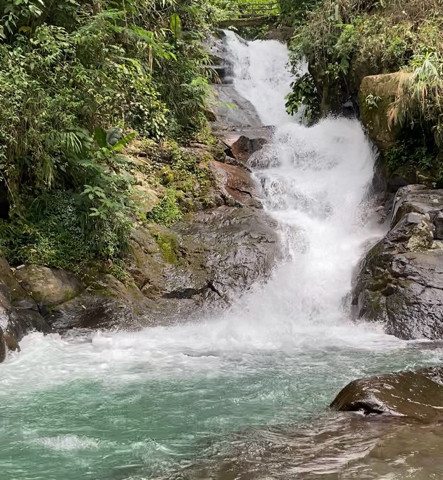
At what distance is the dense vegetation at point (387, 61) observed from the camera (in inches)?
400

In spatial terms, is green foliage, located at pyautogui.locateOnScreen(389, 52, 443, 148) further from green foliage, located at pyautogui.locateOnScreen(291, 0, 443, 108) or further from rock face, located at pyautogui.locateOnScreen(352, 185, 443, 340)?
rock face, located at pyautogui.locateOnScreen(352, 185, 443, 340)

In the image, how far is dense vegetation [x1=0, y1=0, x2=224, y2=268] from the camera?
798 centimetres

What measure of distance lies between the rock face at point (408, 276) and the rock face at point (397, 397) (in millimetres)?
2661

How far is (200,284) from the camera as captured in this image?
9406mm

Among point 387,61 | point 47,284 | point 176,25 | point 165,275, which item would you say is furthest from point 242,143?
point 47,284

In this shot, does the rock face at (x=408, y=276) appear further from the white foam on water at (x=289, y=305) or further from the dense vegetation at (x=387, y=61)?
the dense vegetation at (x=387, y=61)

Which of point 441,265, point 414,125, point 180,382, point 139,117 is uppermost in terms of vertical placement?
point 139,117

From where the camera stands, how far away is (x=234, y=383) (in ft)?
18.5

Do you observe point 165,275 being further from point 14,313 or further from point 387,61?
point 387,61

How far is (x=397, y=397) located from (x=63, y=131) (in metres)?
6.56

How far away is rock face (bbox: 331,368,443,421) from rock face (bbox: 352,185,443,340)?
2.66 m

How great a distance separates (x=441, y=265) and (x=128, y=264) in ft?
17.6

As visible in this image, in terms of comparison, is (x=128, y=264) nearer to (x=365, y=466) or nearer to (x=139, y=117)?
(x=139, y=117)

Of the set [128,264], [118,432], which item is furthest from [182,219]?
[118,432]
